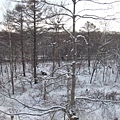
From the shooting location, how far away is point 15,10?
802 inches

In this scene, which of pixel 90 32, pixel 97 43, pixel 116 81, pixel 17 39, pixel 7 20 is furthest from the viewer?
pixel 90 32

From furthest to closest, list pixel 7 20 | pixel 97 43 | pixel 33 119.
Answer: pixel 97 43 < pixel 7 20 < pixel 33 119

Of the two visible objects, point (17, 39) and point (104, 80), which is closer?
point (17, 39)

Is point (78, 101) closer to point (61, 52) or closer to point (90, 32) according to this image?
point (61, 52)

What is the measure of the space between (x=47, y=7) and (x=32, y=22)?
45.9ft

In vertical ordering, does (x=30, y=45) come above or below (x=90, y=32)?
below

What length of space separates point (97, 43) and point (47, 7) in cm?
2055

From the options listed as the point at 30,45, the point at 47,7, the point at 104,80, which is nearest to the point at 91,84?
the point at 104,80

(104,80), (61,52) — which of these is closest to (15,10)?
(61,52)

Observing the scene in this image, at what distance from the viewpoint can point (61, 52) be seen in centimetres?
2609

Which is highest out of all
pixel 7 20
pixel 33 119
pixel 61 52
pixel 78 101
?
pixel 7 20

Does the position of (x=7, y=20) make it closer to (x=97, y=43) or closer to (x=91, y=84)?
(x=91, y=84)

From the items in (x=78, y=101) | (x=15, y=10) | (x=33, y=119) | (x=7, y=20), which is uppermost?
(x=15, y=10)

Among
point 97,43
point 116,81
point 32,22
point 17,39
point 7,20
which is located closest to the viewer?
point 7,20
